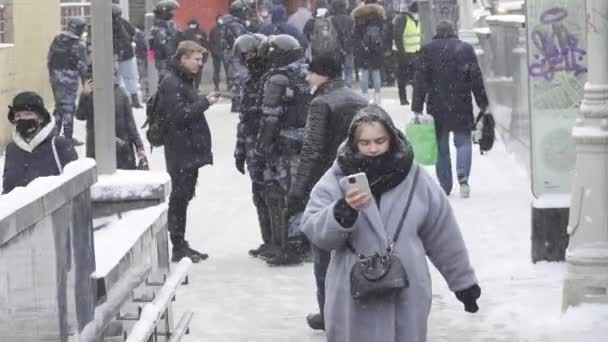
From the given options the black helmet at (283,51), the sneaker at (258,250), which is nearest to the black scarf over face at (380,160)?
the black helmet at (283,51)

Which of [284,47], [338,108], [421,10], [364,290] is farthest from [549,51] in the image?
[421,10]

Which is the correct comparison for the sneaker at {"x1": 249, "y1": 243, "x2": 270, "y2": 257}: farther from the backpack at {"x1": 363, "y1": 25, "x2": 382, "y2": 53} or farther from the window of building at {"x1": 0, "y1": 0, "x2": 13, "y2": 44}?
the backpack at {"x1": 363, "y1": 25, "x2": 382, "y2": 53}

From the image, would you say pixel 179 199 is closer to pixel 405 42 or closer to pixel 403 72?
pixel 403 72

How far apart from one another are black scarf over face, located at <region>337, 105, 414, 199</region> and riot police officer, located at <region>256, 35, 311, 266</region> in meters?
5.40

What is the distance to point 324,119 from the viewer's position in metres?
9.75

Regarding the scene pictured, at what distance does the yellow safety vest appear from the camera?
2709 centimetres

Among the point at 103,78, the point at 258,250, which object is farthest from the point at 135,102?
the point at 103,78

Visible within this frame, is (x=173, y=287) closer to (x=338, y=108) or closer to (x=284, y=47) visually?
(x=338, y=108)

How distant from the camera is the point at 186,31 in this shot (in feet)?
89.0

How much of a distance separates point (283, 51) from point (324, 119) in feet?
7.48

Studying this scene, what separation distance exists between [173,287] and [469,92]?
833 cm

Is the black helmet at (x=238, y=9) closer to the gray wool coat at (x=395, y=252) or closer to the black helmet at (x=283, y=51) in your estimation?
the black helmet at (x=283, y=51)

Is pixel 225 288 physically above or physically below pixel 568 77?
below

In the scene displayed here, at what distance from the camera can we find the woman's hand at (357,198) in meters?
6.12
